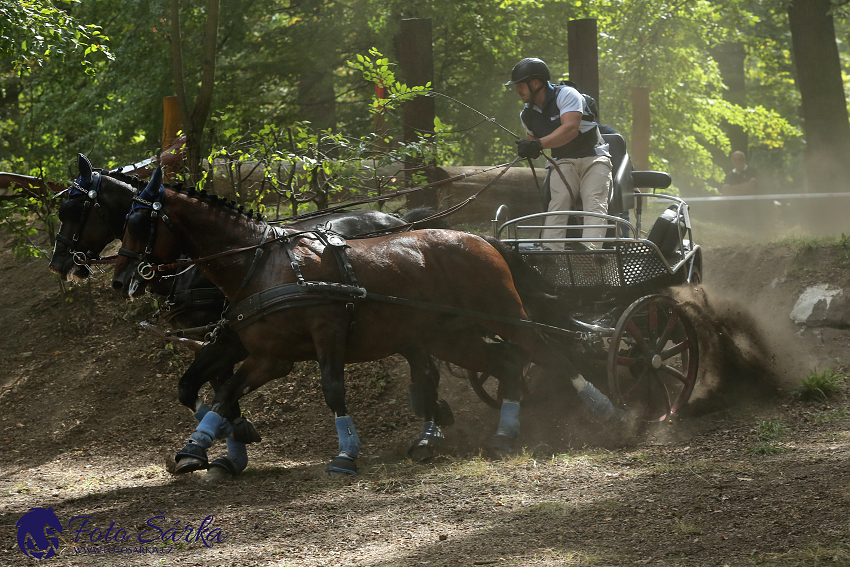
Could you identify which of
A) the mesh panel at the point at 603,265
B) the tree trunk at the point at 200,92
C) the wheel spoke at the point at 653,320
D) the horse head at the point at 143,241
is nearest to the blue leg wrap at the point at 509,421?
the mesh panel at the point at 603,265

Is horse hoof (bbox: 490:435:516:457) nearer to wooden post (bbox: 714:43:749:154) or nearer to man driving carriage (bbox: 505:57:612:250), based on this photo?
man driving carriage (bbox: 505:57:612:250)

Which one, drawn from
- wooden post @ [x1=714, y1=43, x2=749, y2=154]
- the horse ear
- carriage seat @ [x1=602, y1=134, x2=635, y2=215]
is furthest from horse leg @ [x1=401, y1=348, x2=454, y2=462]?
wooden post @ [x1=714, y1=43, x2=749, y2=154]

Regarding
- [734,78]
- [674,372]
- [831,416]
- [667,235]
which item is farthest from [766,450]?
[734,78]

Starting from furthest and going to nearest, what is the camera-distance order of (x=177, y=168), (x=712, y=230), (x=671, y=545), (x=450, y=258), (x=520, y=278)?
(x=712, y=230) → (x=177, y=168) → (x=520, y=278) → (x=450, y=258) → (x=671, y=545)

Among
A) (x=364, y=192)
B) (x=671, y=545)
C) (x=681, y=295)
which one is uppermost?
(x=364, y=192)

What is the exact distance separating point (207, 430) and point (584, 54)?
5803 mm

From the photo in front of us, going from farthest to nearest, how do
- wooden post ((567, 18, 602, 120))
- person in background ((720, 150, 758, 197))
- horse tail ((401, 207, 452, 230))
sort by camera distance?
person in background ((720, 150, 758, 197))
wooden post ((567, 18, 602, 120))
horse tail ((401, 207, 452, 230))

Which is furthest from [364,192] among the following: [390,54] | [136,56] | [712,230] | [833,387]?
[712,230]

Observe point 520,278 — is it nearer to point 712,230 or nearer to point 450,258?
point 450,258

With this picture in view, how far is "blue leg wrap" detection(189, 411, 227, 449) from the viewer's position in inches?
211

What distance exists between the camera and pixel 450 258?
5953 millimetres

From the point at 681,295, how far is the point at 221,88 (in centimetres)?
742

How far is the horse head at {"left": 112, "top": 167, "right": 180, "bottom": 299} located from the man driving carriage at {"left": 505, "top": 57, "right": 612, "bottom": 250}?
292 cm

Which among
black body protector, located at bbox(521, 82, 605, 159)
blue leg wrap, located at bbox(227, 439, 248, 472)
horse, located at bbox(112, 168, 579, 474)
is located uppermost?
black body protector, located at bbox(521, 82, 605, 159)
